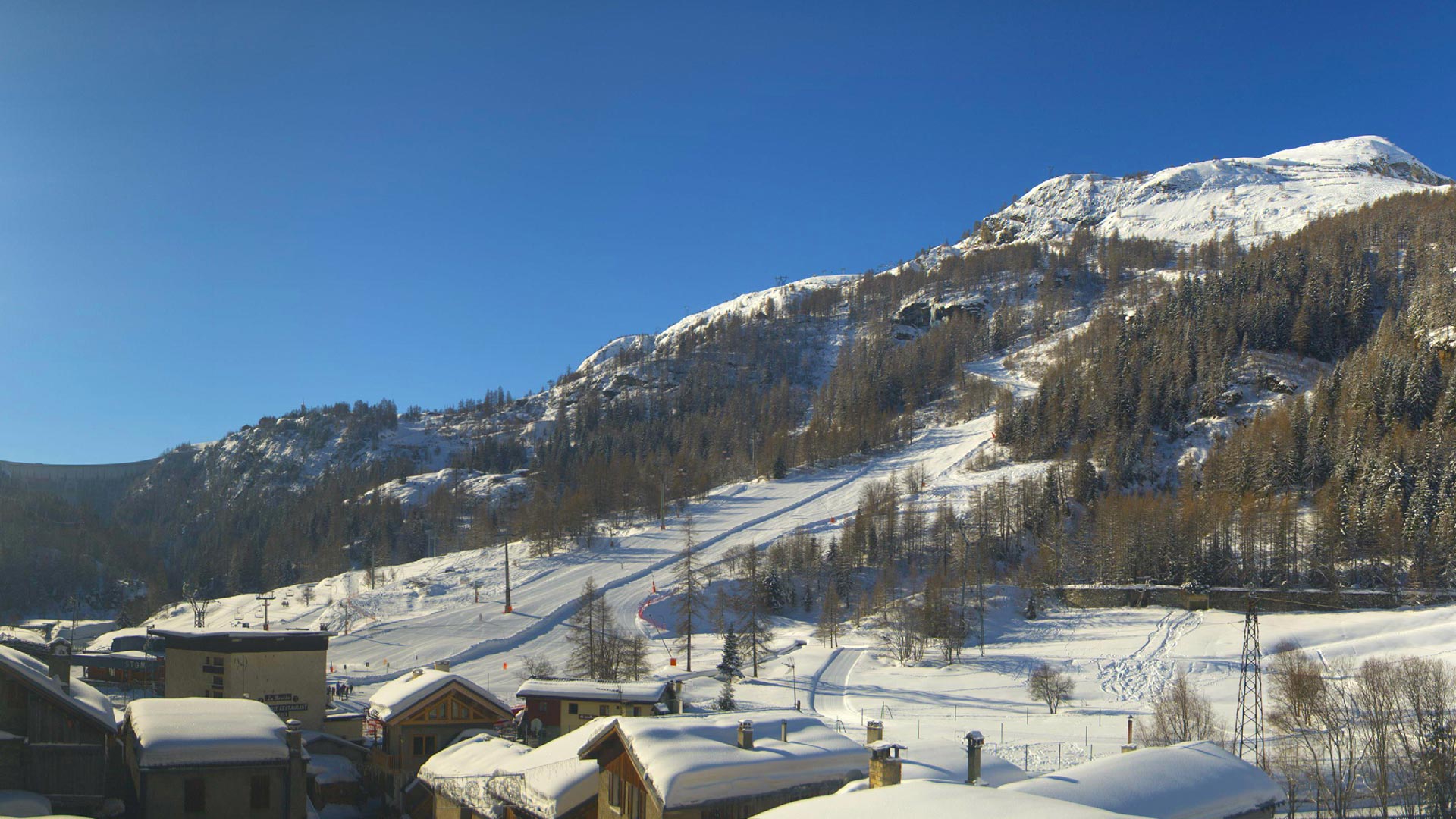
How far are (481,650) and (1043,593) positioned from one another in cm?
4342

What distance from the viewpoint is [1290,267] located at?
145m

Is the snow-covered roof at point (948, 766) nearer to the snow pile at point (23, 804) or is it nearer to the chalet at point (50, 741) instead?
the snow pile at point (23, 804)

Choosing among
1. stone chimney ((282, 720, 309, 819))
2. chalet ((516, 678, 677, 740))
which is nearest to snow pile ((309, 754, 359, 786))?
chalet ((516, 678, 677, 740))

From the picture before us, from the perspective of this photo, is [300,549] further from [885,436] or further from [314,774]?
[314,774]

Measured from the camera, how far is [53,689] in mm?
19562

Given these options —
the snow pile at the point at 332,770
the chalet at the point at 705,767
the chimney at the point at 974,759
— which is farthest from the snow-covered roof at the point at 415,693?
the chimney at the point at 974,759

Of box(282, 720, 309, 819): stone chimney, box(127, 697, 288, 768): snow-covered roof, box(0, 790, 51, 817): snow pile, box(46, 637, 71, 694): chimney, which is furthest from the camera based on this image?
box(46, 637, 71, 694): chimney

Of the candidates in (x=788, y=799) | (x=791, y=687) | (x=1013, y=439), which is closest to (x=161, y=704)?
(x=788, y=799)

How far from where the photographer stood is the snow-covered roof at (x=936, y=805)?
8750 millimetres

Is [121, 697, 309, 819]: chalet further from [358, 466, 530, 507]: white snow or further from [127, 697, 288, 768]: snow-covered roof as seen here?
[358, 466, 530, 507]: white snow

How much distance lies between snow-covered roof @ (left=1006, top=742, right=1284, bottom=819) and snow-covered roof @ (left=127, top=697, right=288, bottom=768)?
51.0 ft

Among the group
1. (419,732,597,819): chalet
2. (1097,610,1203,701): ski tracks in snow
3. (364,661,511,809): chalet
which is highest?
(419,732,597,819): chalet

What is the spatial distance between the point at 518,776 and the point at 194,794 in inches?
264

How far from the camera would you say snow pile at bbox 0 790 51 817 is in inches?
659
